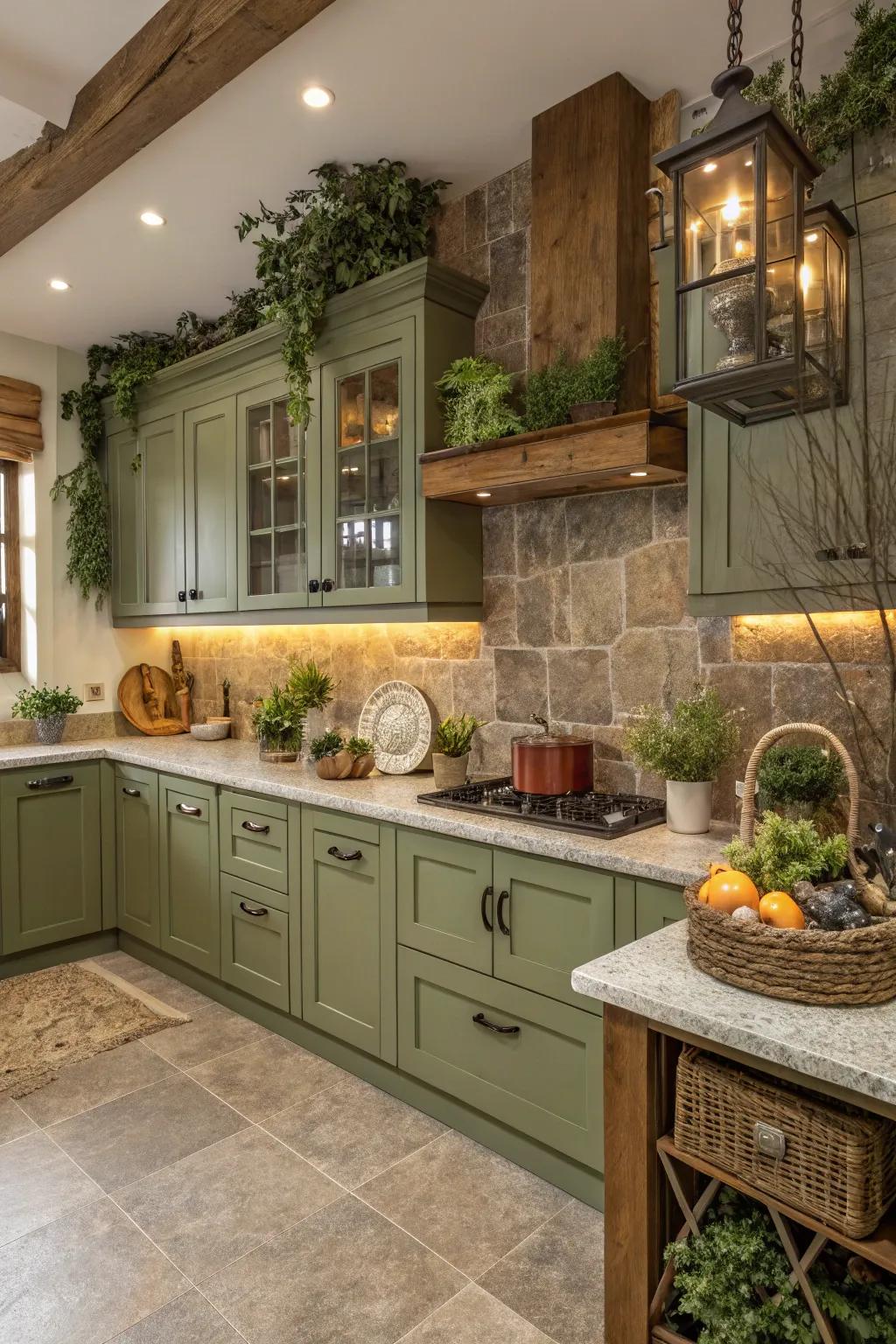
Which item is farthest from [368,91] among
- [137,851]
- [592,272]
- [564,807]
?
[137,851]

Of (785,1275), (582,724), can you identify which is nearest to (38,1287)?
(785,1275)

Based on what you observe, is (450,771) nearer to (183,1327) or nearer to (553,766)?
(553,766)

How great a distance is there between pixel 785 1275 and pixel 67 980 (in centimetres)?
323

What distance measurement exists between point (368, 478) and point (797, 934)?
2.29 meters

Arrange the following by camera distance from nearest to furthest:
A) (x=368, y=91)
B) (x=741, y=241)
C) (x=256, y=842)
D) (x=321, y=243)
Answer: (x=741, y=241)
(x=368, y=91)
(x=321, y=243)
(x=256, y=842)

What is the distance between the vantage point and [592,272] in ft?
8.38

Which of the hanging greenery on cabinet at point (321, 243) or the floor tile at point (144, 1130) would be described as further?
the hanging greenery on cabinet at point (321, 243)

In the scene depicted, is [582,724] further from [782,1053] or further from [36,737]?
[36,737]

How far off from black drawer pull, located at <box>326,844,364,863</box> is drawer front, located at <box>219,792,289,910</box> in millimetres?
262

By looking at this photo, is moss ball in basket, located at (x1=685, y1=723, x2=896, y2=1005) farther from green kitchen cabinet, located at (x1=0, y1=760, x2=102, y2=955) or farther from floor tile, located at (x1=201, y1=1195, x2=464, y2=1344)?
green kitchen cabinet, located at (x1=0, y1=760, x2=102, y2=955)

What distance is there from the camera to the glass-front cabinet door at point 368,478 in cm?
301

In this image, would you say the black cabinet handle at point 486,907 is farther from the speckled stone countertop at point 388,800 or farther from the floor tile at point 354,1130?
the floor tile at point 354,1130

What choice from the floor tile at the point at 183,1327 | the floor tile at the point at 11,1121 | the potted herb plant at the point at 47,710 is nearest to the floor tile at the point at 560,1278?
the floor tile at the point at 183,1327

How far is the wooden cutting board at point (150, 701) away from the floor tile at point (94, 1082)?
1.83 m
